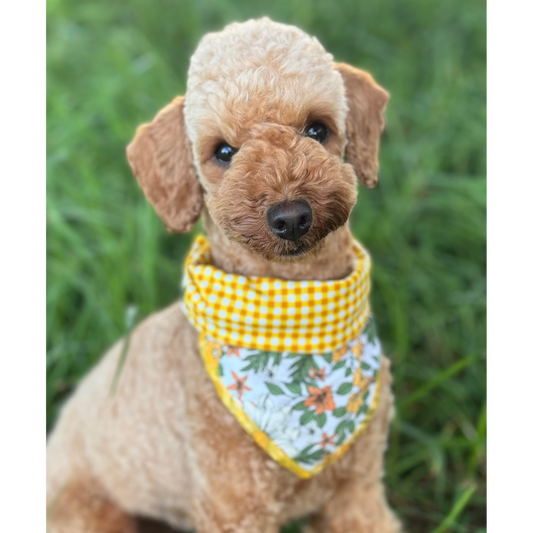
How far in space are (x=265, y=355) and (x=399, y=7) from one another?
3.96m

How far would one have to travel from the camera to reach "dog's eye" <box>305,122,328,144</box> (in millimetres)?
1696

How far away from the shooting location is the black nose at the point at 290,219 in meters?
1.46

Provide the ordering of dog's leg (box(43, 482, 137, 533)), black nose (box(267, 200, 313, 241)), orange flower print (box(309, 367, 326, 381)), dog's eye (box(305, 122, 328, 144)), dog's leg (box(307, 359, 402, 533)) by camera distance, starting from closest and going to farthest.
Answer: black nose (box(267, 200, 313, 241)), dog's eye (box(305, 122, 328, 144)), orange flower print (box(309, 367, 326, 381)), dog's leg (box(307, 359, 402, 533)), dog's leg (box(43, 482, 137, 533))

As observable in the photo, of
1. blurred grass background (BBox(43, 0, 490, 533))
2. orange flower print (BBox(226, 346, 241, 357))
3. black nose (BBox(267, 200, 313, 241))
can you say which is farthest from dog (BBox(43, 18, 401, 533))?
blurred grass background (BBox(43, 0, 490, 533))

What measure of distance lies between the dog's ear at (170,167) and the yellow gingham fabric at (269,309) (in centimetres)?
18

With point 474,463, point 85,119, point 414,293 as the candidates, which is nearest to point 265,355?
point 474,463

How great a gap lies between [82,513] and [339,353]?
1.04m

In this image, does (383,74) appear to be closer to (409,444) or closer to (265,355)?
(409,444)

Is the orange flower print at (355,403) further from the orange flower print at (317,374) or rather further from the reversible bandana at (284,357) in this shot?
the orange flower print at (317,374)

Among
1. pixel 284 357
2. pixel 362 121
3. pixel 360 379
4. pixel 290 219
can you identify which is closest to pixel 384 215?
pixel 362 121

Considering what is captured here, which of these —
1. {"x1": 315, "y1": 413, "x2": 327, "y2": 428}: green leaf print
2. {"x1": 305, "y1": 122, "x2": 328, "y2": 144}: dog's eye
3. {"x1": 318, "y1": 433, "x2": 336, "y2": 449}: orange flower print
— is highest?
{"x1": 305, "y1": 122, "x2": 328, "y2": 144}: dog's eye

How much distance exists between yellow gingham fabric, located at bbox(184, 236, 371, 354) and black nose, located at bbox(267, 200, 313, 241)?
0.30m

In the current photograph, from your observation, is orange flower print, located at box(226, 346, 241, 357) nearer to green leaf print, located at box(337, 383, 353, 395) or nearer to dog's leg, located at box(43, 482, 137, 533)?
green leaf print, located at box(337, 383, 353, 395)

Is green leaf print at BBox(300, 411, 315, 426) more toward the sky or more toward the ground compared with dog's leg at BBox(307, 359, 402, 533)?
more toward the sky
